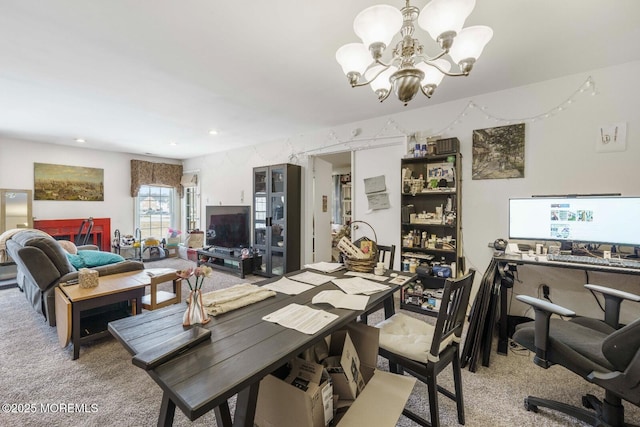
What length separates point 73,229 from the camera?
17.3ft

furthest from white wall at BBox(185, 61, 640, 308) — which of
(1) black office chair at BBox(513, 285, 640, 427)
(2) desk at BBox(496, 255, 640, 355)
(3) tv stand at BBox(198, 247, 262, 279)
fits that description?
(3) tv stand at BBox(198, 247, 262, 279)

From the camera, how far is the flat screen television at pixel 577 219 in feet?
6.88

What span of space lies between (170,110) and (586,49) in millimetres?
4207

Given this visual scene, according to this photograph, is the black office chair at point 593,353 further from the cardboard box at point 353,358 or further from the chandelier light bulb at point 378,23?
the chandelier light bulb at point 378,23

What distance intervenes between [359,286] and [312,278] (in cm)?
38

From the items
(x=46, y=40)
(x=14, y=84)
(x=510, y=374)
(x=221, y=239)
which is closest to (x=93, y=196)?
(x=221, y=239)

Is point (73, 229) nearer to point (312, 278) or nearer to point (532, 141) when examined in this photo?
point (312, 278)

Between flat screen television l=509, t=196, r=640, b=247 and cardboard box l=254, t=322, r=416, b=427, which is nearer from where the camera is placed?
cardboard box l=254, t=322, r=416, b=427

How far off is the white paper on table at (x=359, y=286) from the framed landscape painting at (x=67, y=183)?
6206mm

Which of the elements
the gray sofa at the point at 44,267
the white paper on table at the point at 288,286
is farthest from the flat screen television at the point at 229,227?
the white paper on table at the point at 288,286

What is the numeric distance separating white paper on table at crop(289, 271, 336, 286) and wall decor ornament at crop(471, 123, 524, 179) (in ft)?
7.12

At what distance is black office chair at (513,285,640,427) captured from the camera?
1.18 m

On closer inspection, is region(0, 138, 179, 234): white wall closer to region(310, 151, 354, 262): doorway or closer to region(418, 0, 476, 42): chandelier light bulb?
region(310, 151, 354, 262): doorway

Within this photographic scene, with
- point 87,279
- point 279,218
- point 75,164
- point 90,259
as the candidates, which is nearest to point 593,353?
point 87,279
